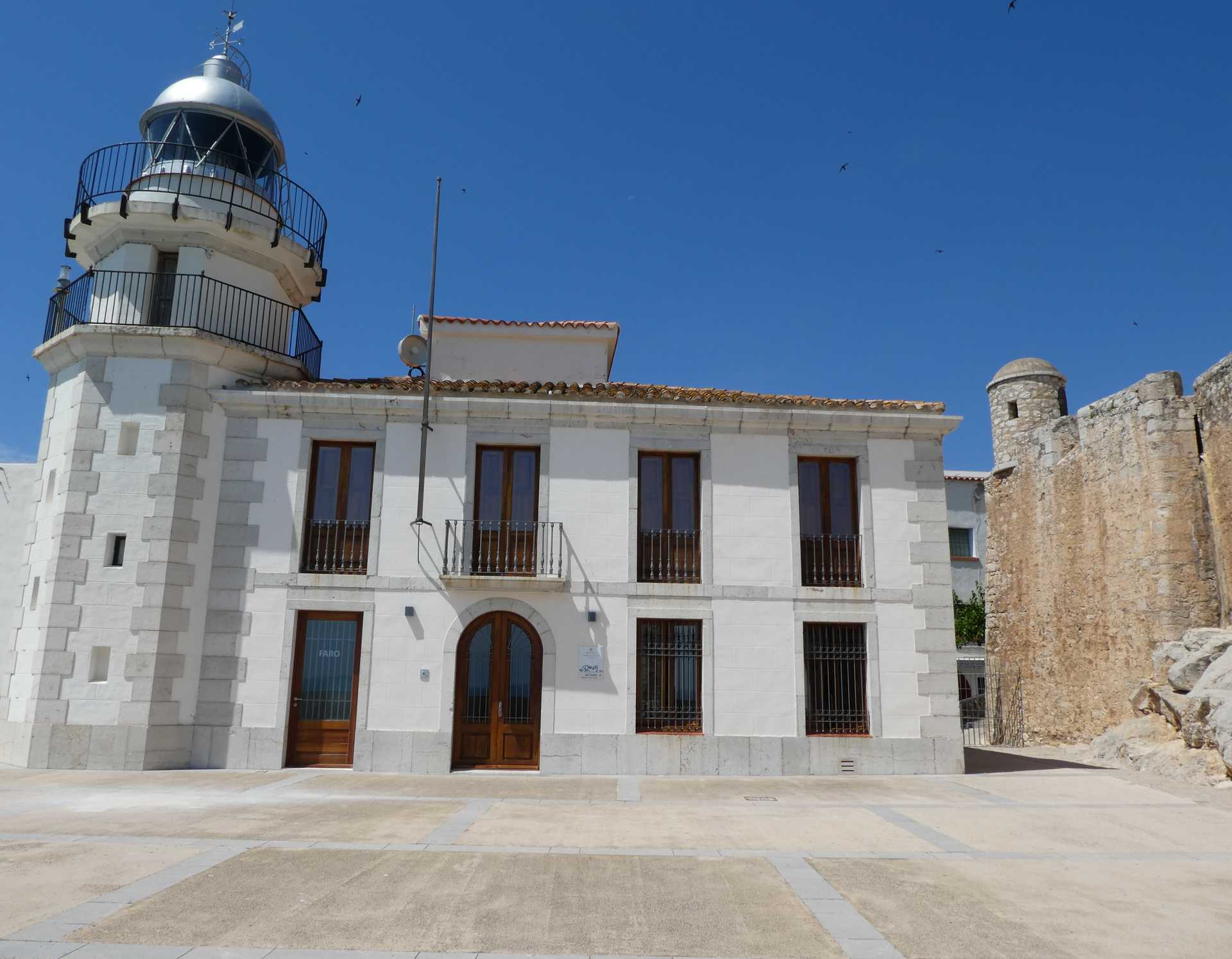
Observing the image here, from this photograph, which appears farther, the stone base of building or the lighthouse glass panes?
the lighthouse glass panes

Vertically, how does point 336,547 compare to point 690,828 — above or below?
above

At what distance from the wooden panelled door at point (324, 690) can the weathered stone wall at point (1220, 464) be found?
44.5ft

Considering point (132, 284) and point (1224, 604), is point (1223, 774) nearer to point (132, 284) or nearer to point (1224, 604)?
point (1224, 604)

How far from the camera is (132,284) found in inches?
515

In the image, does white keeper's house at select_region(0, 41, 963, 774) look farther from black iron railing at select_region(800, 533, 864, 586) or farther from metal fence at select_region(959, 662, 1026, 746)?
metal fence at select_region(959, 662, 1026, 746)

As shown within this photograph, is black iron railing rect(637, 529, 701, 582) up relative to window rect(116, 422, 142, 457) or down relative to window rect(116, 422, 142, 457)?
down

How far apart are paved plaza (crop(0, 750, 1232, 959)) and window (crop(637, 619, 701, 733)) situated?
5.20 ft

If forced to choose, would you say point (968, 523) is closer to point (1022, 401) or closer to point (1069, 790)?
point (1022, 401)

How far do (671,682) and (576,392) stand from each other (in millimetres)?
4563

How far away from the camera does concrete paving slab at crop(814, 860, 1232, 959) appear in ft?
16.1

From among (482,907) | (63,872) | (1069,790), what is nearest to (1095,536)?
(1069,790)

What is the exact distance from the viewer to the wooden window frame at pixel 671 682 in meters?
12.0

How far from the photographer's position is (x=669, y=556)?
12609mm

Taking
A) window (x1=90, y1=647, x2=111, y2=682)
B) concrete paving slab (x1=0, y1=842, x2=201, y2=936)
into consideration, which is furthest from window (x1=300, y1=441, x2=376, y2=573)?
concrete paving slab (x1=0, y1=842, x2=201, y2=936)
